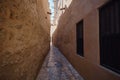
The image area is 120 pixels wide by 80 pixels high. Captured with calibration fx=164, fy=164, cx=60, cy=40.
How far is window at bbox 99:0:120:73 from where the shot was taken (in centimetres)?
307

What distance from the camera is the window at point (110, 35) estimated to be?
3.07 m

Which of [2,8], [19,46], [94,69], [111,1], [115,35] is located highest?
[111,1]

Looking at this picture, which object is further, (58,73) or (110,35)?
(58,73)

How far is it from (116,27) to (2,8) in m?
2.04

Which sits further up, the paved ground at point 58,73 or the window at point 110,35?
the window at point 110,35

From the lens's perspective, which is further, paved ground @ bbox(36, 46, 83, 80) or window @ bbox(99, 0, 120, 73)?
paved ground @ bbox(36, 46, 83, 80)

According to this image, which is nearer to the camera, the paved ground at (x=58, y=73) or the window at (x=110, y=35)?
the window at (x=110, y=35)

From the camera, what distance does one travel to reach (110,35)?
3373 mm

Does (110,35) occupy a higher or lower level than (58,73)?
higher

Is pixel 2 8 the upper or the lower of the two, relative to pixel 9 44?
upper

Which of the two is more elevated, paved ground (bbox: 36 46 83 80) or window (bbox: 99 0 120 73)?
window (bbox: 99 0 120 73)

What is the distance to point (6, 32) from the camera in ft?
8.29

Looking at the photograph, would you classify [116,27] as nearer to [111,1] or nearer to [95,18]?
[111,1]

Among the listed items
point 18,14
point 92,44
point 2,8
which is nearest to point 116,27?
point 92,44
